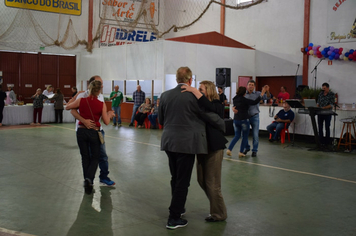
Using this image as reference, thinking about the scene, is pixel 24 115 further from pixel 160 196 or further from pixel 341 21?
pixel 341 21

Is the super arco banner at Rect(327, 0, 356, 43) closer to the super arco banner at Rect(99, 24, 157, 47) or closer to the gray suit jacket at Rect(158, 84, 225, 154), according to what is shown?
the super arco banner at Rect(99, 24, 157, 47)

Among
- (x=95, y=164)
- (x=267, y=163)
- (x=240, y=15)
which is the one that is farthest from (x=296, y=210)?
(x=240, y=15)

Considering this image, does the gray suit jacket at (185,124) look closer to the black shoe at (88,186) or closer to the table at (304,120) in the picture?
the black shoe at (88,186)

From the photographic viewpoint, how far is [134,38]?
21.6 meters

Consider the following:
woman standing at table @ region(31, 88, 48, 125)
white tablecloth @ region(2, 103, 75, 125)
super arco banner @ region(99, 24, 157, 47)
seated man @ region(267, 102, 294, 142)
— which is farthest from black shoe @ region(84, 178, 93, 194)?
super arco banner @ region(99, 24, 157, 47)

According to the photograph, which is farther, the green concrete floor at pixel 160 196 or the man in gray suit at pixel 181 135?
the green concrete floor at pixel 160 196

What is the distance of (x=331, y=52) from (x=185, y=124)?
12.9 m

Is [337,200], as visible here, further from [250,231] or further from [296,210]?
[250,231]

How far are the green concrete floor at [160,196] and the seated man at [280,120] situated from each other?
2.13 metres

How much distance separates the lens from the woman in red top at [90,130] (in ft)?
16.4

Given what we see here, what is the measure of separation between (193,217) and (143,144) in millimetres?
5807

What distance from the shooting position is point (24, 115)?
1503 cm

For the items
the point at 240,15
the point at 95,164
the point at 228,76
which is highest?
the point at 240,15

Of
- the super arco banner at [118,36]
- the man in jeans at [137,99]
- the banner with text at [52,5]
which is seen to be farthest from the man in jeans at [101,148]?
the super arco banner at [118,36]
